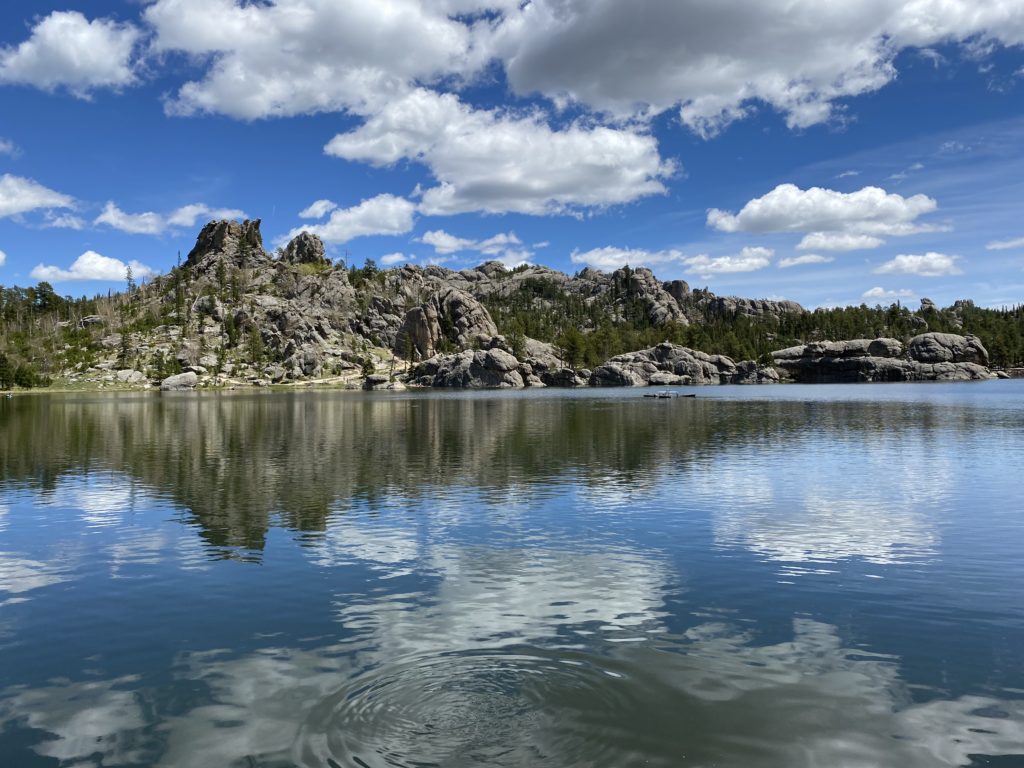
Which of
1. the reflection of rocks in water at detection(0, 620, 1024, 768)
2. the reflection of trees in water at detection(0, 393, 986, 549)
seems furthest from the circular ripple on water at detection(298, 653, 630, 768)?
the reflection of trees in water at detection(0, 393, 986, 549)

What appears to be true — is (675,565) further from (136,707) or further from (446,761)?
(136,707)

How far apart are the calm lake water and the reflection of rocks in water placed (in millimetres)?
71

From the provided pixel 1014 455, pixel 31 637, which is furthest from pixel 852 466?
pixel 31 637

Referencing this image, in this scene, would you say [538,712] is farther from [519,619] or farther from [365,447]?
[365,447]

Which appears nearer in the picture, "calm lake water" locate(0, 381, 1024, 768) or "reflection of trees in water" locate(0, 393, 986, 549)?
"calm lake water" locate(0, 381, 1024, 768)

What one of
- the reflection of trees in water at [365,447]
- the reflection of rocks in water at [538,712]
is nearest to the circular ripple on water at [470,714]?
the reflection of rocks in water at [538,712]

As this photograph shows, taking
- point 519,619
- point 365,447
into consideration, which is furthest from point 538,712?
point 365,447

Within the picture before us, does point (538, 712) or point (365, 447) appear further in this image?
point (365, 447)

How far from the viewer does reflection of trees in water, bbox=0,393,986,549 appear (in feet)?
144

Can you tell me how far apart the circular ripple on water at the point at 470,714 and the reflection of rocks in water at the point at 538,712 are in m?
0.04

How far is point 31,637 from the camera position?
2028 cm

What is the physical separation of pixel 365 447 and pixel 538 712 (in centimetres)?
5719

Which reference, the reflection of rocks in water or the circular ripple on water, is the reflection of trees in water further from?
the circular ripple on water

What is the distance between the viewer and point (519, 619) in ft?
68.2
